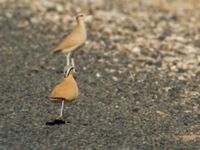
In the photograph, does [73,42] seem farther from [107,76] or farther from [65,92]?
[65,92]

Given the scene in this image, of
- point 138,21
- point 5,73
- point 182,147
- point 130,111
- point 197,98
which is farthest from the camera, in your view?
point 138,21

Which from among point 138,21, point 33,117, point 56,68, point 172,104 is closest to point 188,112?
point 172,104

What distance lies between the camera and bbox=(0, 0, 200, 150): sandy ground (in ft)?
31.3

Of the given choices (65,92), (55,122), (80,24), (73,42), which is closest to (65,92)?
(65,92)

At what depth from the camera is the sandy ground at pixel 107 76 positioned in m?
9.55

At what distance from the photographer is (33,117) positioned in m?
10.2

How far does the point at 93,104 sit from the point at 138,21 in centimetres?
664

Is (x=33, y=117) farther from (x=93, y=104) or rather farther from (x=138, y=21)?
(x=138, y=21)

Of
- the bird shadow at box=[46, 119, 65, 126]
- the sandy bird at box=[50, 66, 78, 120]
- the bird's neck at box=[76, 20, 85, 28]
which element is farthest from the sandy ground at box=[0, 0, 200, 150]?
the bird's neck at box=[76, 20, 85, 28]

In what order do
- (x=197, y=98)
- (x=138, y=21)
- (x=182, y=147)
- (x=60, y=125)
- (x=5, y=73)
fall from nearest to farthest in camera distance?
1. (x=182, y=147)
2. (x=60, y=125)
3. (x=197, y=98)
4. (x=5, y=73)
5. (x=138, y=21)

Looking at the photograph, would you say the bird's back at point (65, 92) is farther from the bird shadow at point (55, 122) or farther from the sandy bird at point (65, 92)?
the bird shadow at point (55, 122)

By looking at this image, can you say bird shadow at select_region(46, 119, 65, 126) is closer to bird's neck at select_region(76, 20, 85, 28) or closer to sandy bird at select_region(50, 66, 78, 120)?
sandy bird at select_region(50, 66, 78, 120)

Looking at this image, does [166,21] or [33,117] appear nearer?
[33,117]

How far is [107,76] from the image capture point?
1266 cm
